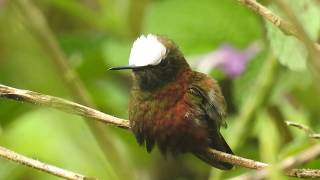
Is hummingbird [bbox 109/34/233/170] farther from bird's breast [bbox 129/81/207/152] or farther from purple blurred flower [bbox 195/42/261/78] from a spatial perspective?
purple blurred flower [bbox 195/42/261/78]

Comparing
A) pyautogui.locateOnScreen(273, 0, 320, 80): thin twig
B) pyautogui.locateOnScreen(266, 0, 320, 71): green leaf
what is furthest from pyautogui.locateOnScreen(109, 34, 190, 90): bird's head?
pyautogui.locateOnScreen(273, 0, 320, 80): thin twig

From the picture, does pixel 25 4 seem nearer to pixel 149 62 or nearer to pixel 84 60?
pixel 149 62

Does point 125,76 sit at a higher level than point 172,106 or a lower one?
lower

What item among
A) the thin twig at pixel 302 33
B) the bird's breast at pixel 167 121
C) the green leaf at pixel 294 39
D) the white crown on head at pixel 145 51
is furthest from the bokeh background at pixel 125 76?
the thin twig at pixel 302 33

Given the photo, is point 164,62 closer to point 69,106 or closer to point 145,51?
point 145,51

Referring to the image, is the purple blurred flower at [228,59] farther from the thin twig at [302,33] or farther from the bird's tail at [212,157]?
the thin twig at [302,33]

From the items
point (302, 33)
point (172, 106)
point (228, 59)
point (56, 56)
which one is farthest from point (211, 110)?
point (228, 59)

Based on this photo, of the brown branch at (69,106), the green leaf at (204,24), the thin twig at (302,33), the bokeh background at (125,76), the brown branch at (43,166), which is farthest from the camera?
the green leaf at (204,24)

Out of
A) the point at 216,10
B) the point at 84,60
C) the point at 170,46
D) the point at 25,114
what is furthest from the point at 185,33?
the point at 170,46
